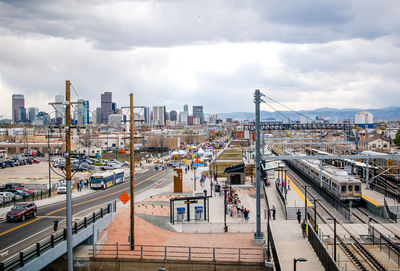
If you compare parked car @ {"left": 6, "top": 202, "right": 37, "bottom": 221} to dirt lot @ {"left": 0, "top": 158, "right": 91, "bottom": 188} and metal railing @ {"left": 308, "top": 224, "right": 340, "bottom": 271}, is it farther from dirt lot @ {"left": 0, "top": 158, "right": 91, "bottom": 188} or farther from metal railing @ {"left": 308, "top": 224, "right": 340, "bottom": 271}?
dirt lot @ {"left": 0, "top": 158, "right": 91, "bottom": 188}

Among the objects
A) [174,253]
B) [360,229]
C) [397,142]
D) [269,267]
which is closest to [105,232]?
[174,253]

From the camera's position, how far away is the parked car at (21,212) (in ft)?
70.0

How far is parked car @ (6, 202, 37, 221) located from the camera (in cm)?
2133

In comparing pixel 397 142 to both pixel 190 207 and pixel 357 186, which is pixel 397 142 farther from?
pixel 190 207

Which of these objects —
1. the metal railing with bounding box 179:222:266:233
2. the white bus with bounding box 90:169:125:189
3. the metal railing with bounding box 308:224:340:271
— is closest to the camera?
the metal railing with bounding box 308:224:340:271

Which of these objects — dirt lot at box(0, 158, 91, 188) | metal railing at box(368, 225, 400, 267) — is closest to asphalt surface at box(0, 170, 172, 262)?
dirt lot at box(0, 158, 91, 188)

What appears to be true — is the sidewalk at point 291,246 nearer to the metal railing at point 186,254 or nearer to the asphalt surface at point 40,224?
the metal railing at point 186,254

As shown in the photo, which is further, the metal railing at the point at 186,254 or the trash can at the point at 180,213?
the trash can at the point at 180,213

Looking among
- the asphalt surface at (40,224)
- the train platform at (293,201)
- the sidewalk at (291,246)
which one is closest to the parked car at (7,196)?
the asphalt surface at (40,224)

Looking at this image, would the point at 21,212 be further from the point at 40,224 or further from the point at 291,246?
the point at 291,246

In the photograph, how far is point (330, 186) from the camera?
35.9 m

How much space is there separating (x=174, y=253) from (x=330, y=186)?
22.9 metres

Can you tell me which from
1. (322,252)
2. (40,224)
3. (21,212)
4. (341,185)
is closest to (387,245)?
(322,252)

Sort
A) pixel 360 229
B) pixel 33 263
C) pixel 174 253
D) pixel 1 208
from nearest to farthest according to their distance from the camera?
pixel 33 263 → pixel 174 253 → pixel 360 229 → pixel 1 208
